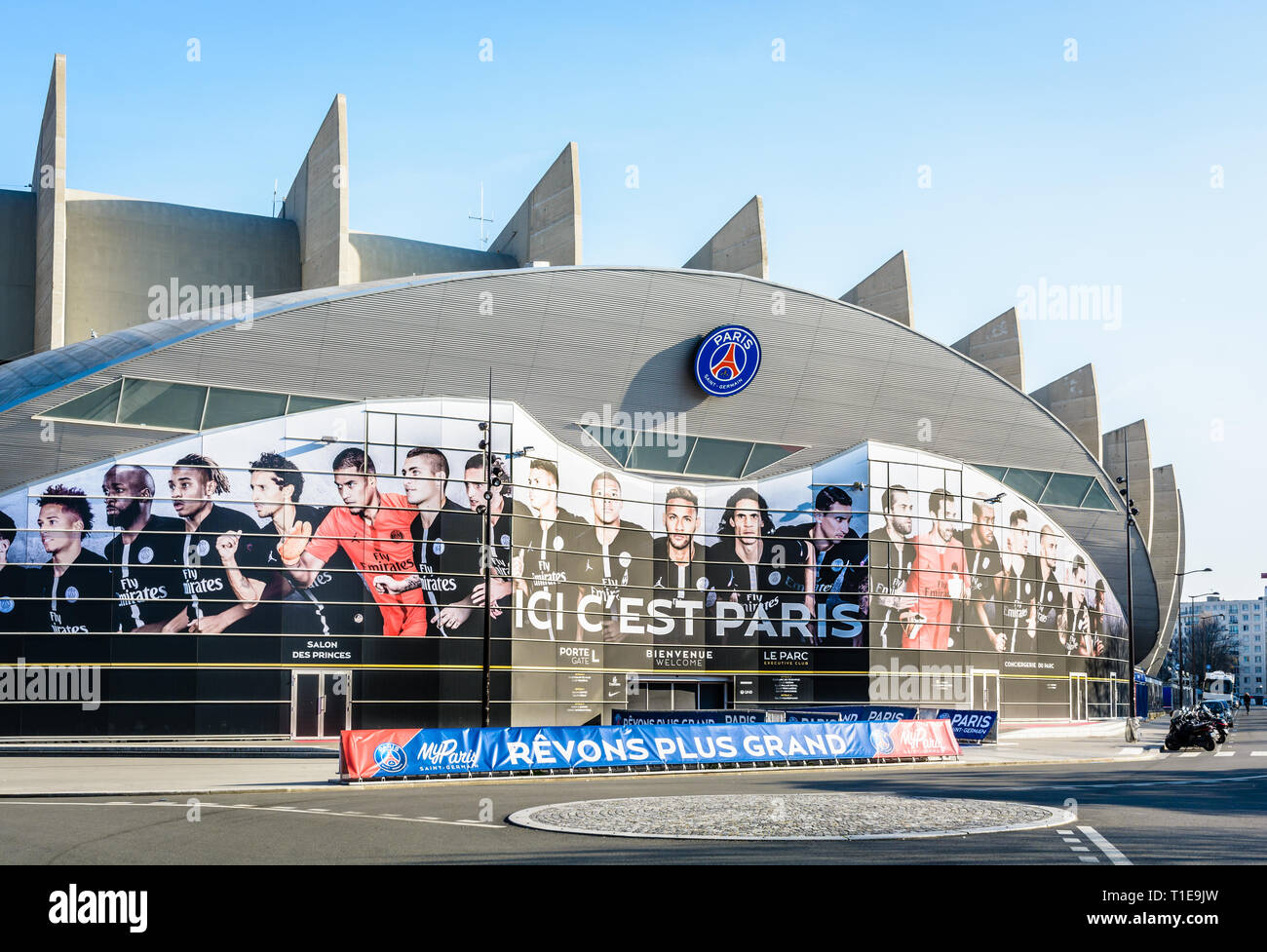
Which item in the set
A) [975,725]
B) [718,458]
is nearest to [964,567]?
[718,458]

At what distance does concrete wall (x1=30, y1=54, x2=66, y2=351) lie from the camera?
47.6 metres

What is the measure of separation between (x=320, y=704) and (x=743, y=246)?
1201 inches

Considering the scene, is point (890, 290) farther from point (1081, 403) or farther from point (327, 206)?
point (327, 206)

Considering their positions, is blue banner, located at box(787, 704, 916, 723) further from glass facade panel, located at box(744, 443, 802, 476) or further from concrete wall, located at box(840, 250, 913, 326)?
concrete wall, located at box(840, 250, 913, 326)

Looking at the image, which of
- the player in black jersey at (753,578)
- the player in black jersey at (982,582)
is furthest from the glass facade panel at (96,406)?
the player in black jersey at (982,582)

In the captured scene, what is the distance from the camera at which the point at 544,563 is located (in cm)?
4441

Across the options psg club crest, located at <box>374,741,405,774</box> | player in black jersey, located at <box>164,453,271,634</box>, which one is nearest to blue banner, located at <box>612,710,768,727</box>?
player in black jersey, located at <box>164,453,271,634</box>

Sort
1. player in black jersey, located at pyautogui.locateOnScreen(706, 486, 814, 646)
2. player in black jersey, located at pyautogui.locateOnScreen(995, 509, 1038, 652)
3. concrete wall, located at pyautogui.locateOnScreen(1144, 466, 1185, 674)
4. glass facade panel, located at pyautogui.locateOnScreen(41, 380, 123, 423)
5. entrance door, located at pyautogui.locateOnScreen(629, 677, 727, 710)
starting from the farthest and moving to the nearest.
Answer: concrete wall, located at pyautogui.locateOnScreen(1144, 466, 1185, 674) < player in black jersey, located at pyautogui.locateOnScreen(995, 509, 1038, 652) < player in black jersey, located at pyautogui.locateOnScreen(706, 486, 814, 646) < entrance door, located at pyautogui.locateOnScreen(629, 677, 727, 710) < glass facade panel, located at pyautogui.locateOnScreen(41, 380, 123, 423)

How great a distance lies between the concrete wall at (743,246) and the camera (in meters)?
57.9

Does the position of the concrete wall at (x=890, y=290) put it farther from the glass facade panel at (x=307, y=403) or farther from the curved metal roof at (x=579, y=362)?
the glass facade panel at (x=307, y=403)

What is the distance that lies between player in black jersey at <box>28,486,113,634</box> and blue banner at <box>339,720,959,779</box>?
1581cm

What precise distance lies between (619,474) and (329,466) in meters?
11.5

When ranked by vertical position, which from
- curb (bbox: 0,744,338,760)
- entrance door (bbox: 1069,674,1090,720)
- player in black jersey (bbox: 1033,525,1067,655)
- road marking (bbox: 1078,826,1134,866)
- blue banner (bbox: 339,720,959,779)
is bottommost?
entrance door (bbox: 1069,674,1090,720)
